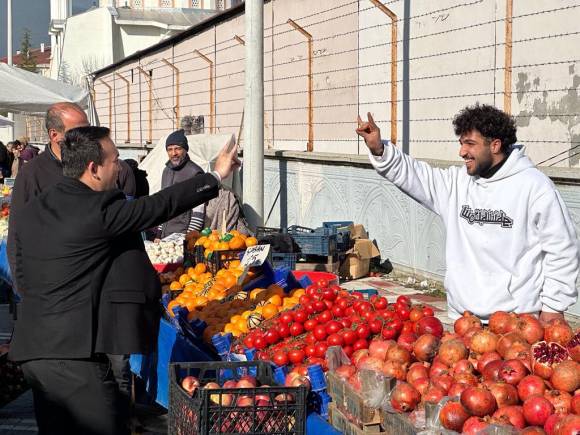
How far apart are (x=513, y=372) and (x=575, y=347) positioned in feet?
1.02

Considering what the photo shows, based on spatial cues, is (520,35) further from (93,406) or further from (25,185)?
(93,406)

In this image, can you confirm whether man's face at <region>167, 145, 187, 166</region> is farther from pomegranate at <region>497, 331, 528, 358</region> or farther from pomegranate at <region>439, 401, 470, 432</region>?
pomegranate at <region>439, 401, 470, 432</region>

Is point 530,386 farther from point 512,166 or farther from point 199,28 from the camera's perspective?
point 199,28

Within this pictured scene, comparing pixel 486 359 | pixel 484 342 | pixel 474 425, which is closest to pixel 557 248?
pixel 484 342

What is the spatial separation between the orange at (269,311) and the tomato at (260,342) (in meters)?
0.52

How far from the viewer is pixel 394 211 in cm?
1136

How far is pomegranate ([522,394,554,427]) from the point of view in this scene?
332 centimetres

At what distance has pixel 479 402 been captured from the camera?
3.39 meters

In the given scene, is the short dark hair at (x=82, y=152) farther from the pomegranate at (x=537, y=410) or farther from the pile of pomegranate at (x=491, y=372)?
the pomegranate at (x=537, y=410)

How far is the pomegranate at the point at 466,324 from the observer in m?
4.39

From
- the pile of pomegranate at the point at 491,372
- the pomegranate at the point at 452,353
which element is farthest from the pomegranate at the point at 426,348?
the pomegranate at the point at 452,353

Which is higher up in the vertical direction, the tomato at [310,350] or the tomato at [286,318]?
the tomato at [286,318]

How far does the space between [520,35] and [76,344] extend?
721 cm

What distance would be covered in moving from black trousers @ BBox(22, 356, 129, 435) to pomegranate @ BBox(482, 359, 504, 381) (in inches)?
64.3
